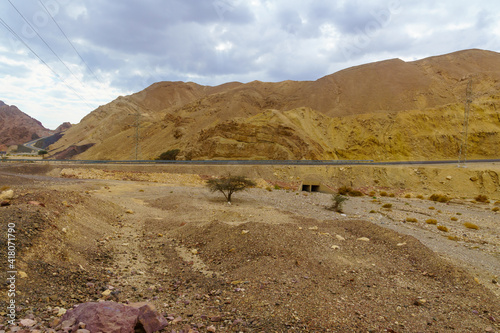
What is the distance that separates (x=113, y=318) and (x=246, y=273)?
445 centimetres

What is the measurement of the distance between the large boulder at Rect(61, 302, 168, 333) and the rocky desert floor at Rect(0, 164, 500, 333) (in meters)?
0.41

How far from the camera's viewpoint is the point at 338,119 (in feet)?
232

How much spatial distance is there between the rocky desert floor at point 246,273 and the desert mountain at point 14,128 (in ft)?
479

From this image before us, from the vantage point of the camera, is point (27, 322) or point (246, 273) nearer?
point (27, 322)

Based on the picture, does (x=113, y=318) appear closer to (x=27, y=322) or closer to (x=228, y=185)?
(x=27, y=322)

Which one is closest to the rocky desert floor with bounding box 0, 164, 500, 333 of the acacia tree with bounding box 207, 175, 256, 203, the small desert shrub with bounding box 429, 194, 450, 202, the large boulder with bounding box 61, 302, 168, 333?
the large boulder with bounding box 61, 302, 168, 333

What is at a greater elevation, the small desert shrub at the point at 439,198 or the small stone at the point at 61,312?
the small stone at the point at 61,312

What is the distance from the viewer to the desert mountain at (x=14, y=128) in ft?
441

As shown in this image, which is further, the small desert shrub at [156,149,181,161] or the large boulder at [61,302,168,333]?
the small desert shrub at [156,149,181,161]

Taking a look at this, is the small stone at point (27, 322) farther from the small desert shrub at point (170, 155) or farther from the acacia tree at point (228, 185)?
the small desert shrub at point (170, 155)

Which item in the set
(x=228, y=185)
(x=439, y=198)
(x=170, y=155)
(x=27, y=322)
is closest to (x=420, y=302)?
(x=27, y=322)

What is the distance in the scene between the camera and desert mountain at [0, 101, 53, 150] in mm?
134375

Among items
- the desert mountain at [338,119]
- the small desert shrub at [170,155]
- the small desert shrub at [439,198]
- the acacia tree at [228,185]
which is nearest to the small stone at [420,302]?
the acacia tree at [228,185]

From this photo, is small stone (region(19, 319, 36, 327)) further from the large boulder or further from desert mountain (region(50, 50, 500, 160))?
desert mountain (region(50, 50, 500, 160))
